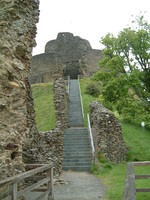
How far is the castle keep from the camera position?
39.7 m

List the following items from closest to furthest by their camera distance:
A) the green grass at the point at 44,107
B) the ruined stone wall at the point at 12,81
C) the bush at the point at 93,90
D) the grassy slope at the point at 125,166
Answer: the ruined stone wall at the point at 12,81
the grassy slope at the point at 125,166
the green grass at the point at 44,107
the bush at the point at 93,90

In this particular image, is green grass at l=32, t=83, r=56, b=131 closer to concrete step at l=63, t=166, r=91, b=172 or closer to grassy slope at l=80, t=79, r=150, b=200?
grassy slope at l=80, t=79, r=150, b=200

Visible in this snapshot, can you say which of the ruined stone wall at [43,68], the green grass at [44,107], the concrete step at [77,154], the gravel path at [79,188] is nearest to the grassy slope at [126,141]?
the green grass at [44,107]

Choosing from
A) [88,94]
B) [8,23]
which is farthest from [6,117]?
[88,94]

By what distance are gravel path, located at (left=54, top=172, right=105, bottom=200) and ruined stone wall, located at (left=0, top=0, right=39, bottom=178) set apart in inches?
147

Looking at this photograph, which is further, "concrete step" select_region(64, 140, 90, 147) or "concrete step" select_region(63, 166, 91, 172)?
"concrete step" select_region(64, 140, 90, 147)


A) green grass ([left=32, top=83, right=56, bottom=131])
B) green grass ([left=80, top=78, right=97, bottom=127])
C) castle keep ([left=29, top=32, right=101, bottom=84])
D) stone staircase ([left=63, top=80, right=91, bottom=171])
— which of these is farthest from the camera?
castle keep ([left=29, top=32, right=101, bottom=84])

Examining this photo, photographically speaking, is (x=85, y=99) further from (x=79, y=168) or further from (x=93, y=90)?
(x=79, y=168)

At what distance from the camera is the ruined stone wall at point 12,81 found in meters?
4.80

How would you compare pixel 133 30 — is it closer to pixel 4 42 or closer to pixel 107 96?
pixel 107 96

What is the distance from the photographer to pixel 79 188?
9.48 meters

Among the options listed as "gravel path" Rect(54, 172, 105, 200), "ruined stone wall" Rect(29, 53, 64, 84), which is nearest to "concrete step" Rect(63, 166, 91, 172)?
"gravel path" Rect(54, 172, 105, 200)

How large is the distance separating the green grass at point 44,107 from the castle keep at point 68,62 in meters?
6.31

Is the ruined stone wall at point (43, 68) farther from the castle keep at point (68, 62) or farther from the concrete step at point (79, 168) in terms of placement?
the concrete step at point (79, 168)
